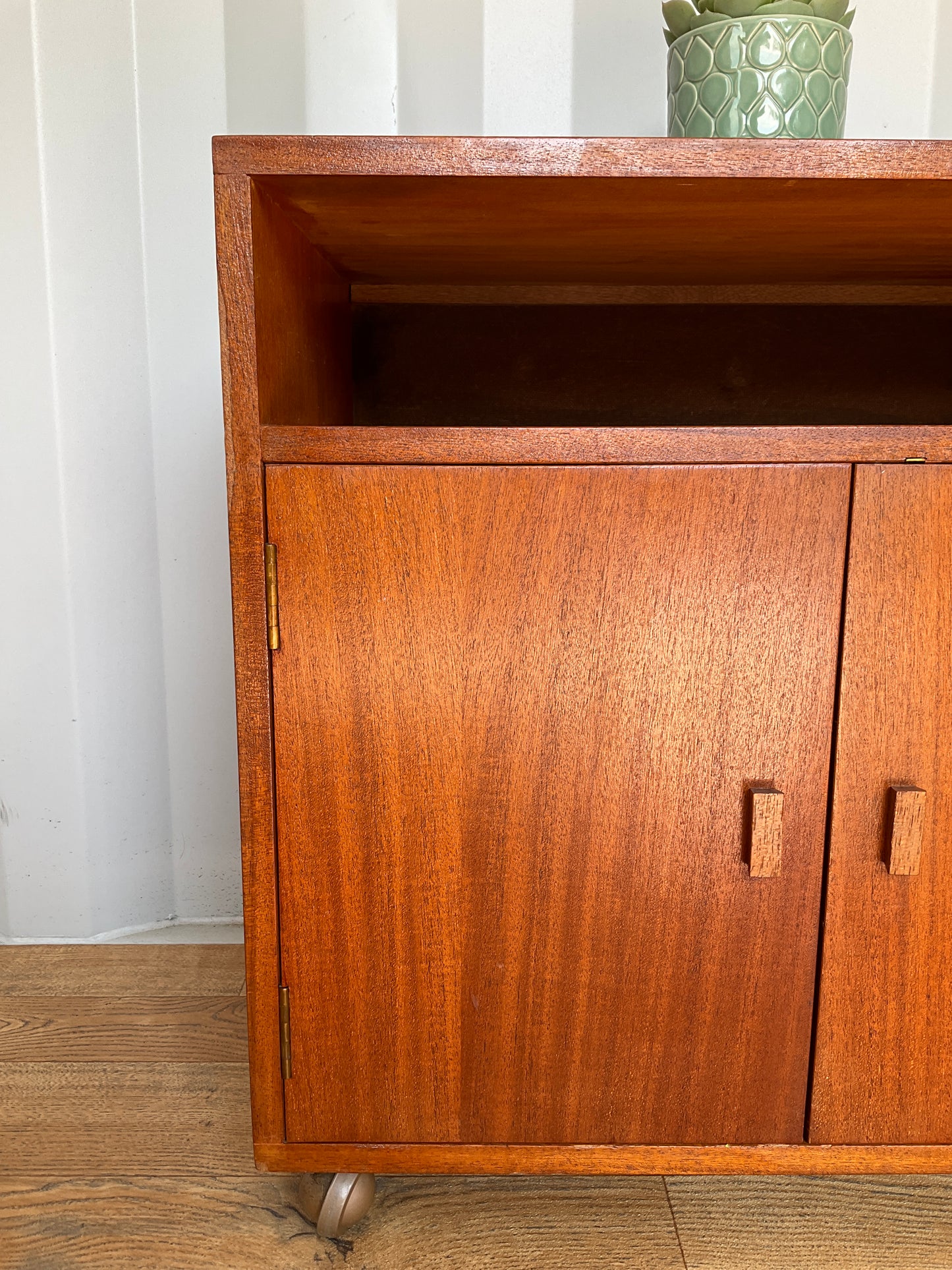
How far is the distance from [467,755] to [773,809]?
0.73 ft

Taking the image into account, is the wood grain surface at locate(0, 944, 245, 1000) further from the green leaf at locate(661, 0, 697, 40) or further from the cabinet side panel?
the green leaf at locate(661, 0, 697, 40)

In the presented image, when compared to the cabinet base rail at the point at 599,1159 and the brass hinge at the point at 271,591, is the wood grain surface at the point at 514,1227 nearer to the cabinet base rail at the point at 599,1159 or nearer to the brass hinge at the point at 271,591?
the cabinet base rail at the point at 599,1159

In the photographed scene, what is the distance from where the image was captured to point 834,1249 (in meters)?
0.71

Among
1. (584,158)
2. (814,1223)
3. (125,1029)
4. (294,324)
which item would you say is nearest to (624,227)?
(584,158)

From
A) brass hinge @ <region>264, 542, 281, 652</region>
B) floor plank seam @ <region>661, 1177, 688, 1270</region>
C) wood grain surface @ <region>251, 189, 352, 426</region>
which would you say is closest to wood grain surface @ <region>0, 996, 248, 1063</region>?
floor plank seam @ <region>661, 1177, 688, 1270</region>

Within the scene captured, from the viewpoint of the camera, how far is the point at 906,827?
625 millimetres

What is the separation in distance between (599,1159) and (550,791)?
0.97 feet

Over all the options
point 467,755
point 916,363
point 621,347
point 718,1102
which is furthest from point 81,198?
point 718,1102

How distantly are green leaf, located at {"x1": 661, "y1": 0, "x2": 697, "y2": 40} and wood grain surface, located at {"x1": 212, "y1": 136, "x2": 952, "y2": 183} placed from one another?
0.23m

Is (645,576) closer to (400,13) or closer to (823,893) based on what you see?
(823,893)

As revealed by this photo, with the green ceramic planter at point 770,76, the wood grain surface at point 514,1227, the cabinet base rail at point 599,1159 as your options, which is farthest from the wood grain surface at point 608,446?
the wood grain surface at point 514,1227

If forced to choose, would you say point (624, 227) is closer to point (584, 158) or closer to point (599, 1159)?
point (584, 158)

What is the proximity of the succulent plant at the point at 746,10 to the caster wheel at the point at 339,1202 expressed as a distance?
38.5 inches

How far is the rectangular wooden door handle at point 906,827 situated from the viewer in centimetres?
62
